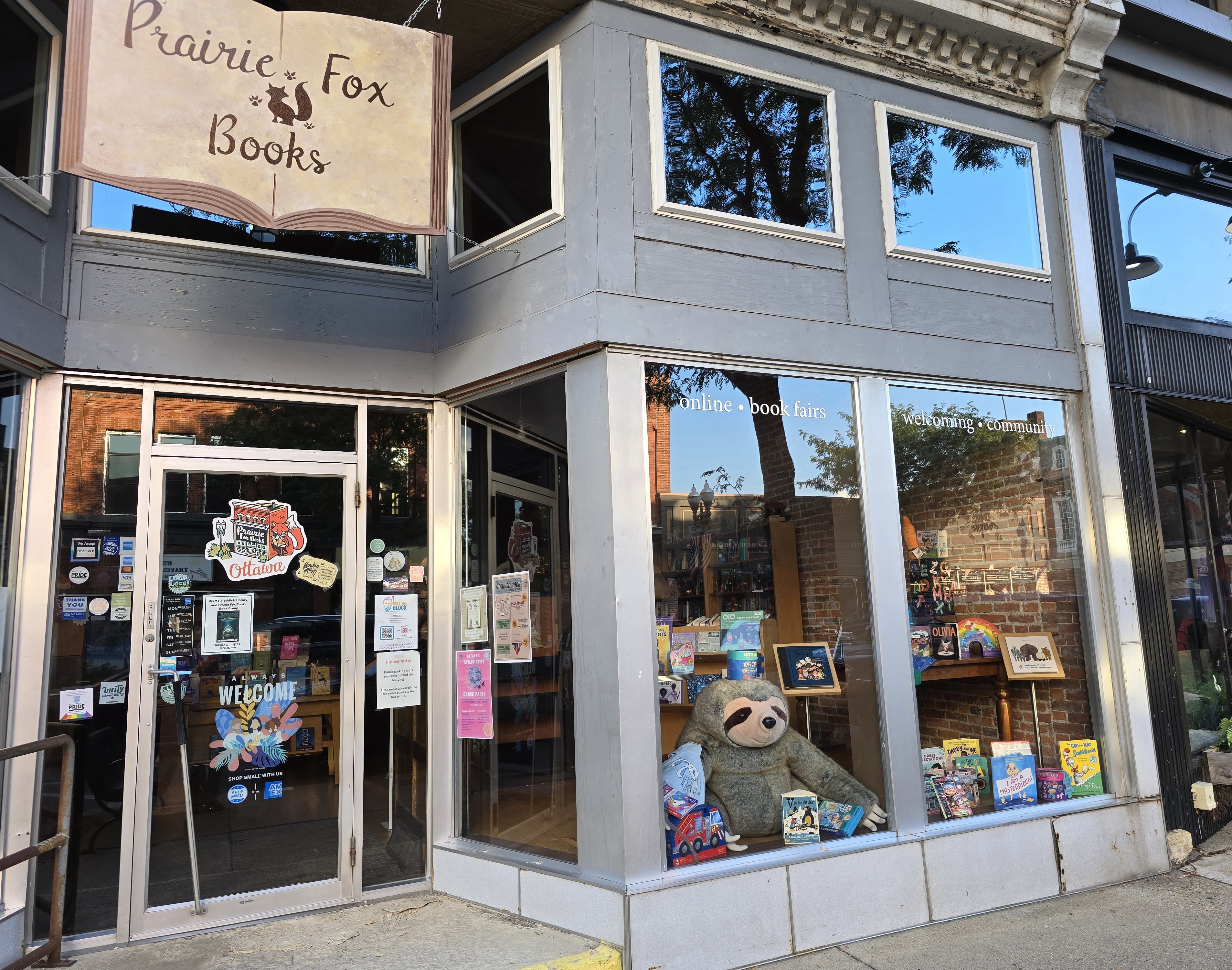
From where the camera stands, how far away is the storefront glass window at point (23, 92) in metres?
4.52

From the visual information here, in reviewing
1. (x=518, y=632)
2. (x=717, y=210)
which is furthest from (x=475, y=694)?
(x=717, y=210)

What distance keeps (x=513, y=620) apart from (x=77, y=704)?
7.60 ft

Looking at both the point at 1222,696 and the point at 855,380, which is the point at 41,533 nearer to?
the point at 855,380

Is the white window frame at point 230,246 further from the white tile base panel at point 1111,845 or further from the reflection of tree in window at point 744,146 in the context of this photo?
the white tile base panel at point 1111,845

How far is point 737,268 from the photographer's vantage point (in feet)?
16.6

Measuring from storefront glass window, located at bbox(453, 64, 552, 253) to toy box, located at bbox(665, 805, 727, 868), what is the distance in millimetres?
3523

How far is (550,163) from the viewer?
4.98 m

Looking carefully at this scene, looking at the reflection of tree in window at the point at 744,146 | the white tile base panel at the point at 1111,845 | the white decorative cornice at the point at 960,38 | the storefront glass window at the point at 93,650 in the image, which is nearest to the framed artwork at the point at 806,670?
the white tile base panel at the point at 1111,845

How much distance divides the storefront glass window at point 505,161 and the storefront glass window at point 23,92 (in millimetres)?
2292

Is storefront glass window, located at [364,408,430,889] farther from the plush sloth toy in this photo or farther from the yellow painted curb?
the plush sloth toy

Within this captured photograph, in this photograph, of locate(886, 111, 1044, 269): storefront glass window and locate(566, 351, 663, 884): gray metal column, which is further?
locate(886, 111, 1044, 269): storefront glass window

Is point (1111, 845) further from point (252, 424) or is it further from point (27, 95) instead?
point (27, 95)

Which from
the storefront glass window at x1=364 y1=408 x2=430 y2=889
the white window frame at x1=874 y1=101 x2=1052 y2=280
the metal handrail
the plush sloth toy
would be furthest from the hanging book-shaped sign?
the white window frame at x1=874 y1=101 x2=1052 y2=280

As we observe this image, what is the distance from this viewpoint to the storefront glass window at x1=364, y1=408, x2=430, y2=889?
4980 mm
